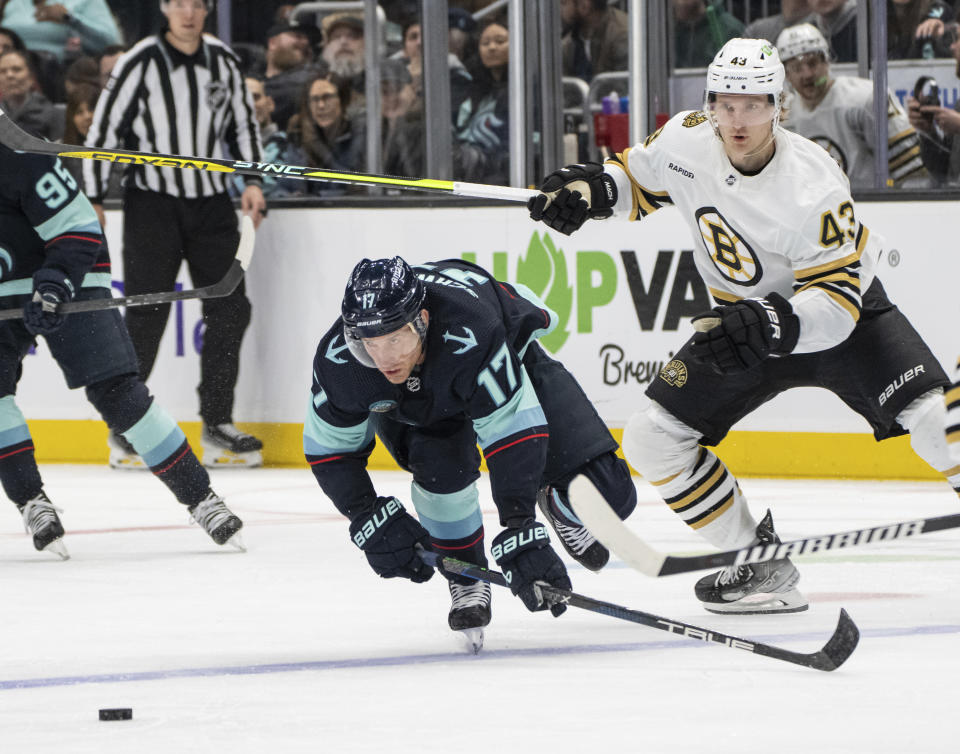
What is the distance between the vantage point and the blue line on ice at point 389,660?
2.80 meters

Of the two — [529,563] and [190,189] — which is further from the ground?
[190,189]

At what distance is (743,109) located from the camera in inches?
121

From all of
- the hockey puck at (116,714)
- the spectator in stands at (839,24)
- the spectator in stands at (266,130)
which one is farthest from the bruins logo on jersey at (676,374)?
the spectator in stands at (266,130)

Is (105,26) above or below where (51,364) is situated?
above

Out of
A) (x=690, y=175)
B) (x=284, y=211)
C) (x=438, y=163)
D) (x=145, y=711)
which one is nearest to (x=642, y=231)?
(x=438, y=163)

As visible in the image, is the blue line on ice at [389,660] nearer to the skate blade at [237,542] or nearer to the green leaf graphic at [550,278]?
the skate blade at [237,542]

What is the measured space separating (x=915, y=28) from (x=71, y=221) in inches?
108

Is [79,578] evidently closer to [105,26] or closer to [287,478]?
[287,478]

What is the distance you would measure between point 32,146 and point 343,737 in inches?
75.3

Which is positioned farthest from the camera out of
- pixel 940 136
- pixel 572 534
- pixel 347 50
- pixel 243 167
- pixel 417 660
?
pixel 347 50

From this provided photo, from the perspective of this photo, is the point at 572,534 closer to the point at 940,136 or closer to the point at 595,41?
the point at 940,136

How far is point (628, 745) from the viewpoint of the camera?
7.55 ft

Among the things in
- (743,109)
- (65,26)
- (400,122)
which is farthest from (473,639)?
(65,26)

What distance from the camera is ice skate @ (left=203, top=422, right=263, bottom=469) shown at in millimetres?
5785
